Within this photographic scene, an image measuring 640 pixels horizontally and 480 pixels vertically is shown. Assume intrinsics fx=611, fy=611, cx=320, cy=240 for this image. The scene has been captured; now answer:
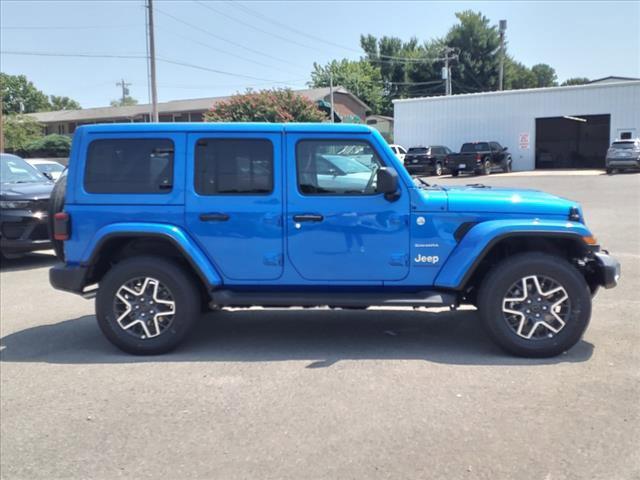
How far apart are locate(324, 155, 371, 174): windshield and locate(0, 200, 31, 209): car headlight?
6.35 metres

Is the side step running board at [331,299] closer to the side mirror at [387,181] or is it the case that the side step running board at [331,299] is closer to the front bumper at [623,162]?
the side mirror at [387,181]

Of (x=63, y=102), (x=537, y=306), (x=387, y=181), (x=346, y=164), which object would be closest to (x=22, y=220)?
(x=346, y=164)

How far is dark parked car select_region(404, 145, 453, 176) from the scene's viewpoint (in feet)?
108

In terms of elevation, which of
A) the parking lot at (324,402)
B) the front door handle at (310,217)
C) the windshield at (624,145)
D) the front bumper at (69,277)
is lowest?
the parking lot at (324,402)

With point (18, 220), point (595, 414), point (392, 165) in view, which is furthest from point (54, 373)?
point (18, 220)

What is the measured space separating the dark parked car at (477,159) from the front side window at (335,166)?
88.2 feet

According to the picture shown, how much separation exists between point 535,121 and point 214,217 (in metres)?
34.2

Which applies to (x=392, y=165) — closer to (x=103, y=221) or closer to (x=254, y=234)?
(x=254, y=234)

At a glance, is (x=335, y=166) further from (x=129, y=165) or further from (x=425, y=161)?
(x=425, y=161)

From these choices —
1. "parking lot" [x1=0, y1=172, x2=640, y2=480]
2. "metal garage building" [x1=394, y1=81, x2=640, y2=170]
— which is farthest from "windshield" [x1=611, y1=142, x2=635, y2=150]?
"parking lot" [x1=0, y1=172, x2=640, y2=480]

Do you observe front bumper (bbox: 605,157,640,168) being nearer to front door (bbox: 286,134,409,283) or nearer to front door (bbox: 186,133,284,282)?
front door (bbox: 286,134,409,283)

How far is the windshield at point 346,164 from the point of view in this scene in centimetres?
530

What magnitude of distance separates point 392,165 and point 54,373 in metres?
3.30

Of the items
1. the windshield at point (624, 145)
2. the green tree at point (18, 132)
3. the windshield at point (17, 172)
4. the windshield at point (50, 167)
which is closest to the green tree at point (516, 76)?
the windshield at point (624, 145)
